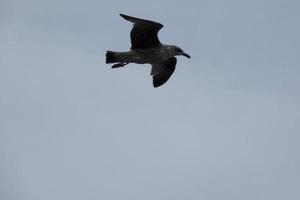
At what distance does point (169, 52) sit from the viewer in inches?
1320

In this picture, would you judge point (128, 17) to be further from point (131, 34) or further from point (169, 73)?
point (169, 73)

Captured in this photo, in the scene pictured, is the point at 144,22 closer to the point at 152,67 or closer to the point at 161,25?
the point at 161,25

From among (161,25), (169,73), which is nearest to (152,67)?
(169,73)

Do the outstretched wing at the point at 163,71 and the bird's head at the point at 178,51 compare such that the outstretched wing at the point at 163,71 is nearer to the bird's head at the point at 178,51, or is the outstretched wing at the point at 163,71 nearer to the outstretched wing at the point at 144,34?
the bird's head at the point at 178,51

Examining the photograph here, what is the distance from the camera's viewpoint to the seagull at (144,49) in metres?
32.2

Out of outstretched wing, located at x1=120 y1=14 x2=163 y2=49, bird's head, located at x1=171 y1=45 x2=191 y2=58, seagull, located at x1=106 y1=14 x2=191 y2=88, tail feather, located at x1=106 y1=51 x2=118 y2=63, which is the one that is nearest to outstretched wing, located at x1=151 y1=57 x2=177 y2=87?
seagull, located at x1=106 y1=14 x2=191 y2=88

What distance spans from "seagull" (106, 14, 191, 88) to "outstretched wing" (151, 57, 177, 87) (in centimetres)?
36

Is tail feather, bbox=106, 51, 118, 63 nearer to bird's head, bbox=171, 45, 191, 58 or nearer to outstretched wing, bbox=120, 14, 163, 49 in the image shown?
outstretched wing, bbox=120, 14, 163, 49

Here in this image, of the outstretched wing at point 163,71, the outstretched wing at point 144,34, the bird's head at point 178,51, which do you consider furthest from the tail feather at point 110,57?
the outstretched wing at point 163,71

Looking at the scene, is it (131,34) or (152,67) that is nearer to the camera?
(131,34)

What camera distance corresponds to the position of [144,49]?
3309 cm

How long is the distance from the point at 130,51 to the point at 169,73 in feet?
8.37

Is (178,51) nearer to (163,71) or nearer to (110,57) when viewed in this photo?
(163,71)

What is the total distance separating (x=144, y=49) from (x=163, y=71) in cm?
206
